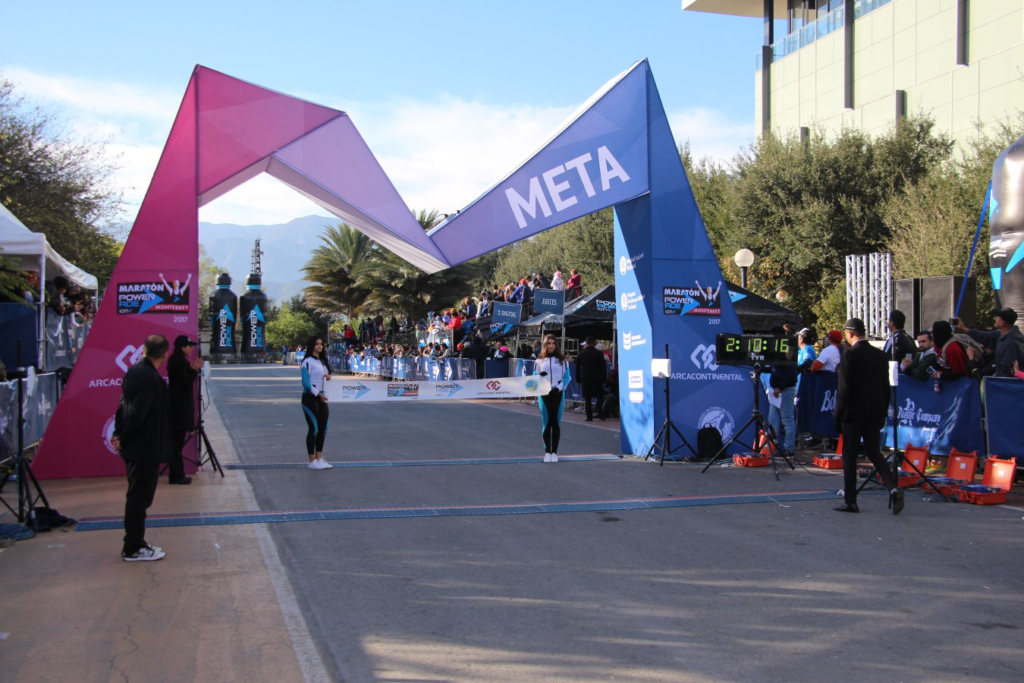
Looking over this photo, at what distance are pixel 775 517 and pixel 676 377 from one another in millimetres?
4090

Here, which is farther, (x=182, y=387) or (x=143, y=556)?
(x=182, y=387)

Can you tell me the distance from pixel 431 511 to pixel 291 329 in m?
97.3

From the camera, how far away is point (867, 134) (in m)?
33.1

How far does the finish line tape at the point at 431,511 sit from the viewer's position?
27.2ft

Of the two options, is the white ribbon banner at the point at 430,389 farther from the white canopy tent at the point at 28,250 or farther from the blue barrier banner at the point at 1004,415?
the blue barrier banner at the point at 1004,415

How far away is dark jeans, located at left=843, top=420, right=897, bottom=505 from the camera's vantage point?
28.7 ft

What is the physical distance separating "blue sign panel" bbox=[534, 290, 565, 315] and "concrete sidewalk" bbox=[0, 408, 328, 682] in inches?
566

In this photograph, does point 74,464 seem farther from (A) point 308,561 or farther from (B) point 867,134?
(B) point 867,134

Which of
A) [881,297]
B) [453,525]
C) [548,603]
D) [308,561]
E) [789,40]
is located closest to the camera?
[548,603]

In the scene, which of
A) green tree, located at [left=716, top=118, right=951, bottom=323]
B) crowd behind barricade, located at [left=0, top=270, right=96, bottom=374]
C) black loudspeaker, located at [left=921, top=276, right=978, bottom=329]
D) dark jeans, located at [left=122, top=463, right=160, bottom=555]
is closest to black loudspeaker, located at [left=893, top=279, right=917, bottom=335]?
black loudspeaker, located at [left=921, top=276, right=978, bottom=329]

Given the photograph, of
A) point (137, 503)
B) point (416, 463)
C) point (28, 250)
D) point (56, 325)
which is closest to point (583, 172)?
point (416, 463)

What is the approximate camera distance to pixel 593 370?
1936 centimetres

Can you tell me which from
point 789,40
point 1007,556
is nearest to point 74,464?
point 1007,556

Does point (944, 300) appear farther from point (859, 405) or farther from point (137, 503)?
point (137, 503)
